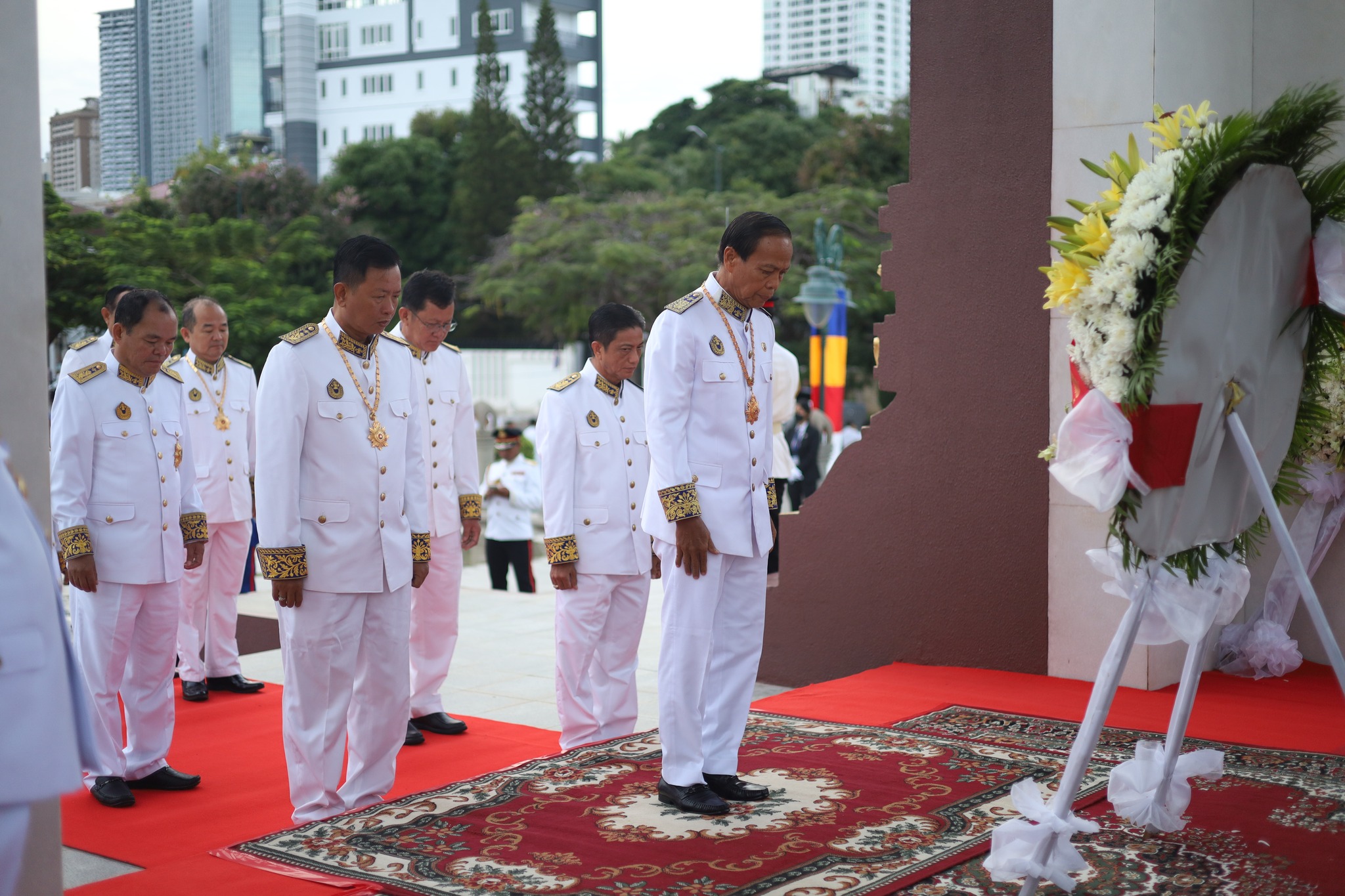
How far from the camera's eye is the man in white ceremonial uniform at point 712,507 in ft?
12.1

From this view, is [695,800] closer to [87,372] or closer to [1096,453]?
[1096,453]

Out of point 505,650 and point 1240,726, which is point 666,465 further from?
point 505,650

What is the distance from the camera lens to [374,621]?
387 cm

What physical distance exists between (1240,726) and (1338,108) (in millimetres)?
2418

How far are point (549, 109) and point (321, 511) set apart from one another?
105 feet

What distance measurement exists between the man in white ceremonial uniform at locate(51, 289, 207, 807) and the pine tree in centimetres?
2870

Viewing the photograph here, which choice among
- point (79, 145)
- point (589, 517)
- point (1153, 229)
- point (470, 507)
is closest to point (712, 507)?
point (589, 517)

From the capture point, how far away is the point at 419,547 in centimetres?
406

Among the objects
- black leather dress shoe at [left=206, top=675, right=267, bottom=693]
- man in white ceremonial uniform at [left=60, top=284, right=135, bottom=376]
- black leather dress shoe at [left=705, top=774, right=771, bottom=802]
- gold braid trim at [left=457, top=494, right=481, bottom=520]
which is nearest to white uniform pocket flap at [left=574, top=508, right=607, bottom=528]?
gold braid trim at [left=457, top=494, right=481, bottom=520]

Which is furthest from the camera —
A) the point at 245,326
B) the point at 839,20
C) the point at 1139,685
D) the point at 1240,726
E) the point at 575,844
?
the point at 839,20

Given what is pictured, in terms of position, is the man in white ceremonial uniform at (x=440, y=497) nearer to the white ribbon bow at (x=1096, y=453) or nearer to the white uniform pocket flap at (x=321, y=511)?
the white uniform pocket flap at (x=321, y=511)

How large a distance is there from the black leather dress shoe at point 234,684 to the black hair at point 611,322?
8.23ft

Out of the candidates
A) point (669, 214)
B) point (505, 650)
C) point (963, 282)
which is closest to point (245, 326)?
point (669, 214)

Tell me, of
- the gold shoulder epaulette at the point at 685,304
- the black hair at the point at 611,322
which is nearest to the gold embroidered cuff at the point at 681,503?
the gold shoulder epaulette at the point at 685,304
